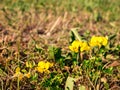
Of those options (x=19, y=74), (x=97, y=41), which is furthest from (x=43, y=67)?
(x=97, y=41)

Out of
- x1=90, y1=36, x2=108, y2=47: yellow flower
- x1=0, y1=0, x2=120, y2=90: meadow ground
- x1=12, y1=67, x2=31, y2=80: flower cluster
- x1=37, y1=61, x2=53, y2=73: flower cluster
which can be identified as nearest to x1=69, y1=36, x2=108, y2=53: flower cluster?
x1=90, y1=36, x2=108, y2=47: yellow flower

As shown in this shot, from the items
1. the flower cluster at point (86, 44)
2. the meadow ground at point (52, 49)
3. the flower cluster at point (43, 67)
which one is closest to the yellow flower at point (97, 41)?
the flower cluster at point (86, 44)

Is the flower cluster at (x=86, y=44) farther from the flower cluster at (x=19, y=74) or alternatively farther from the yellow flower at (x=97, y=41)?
the flower cluster at (x=19, y=74)

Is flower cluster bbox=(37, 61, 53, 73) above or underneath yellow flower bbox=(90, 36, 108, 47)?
underneath

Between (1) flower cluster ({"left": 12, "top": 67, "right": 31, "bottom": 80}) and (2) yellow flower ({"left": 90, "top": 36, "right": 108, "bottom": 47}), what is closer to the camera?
(1) flower cluster ({"left": 12, "top": 67, "right": 31, "bottom": 80})

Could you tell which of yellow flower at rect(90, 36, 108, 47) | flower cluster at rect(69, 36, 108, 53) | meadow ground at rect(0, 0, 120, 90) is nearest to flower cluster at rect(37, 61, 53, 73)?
meadow ground at rect(0, 0, 120, 90)

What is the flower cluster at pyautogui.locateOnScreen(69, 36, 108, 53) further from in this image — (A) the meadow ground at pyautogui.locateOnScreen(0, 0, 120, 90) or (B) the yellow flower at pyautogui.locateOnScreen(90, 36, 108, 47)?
(A) the meadow ground at pyautogui.locateOnScreen(0, 0, 120, 90)
